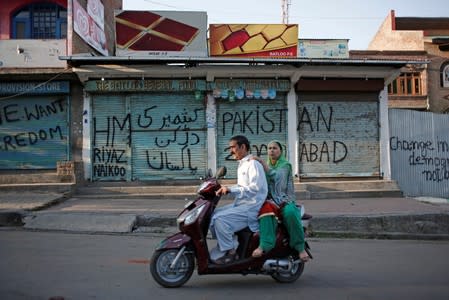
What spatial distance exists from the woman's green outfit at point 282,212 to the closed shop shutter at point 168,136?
27.6 ft

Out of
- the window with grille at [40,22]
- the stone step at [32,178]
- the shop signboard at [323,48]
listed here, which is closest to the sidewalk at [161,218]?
the stone step at [32,178]

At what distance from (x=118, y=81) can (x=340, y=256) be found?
8628 mm

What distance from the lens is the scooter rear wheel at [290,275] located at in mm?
5828

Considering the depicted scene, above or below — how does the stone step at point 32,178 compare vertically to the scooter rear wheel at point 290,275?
above

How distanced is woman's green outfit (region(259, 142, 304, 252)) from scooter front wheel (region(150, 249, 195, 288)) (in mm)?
837

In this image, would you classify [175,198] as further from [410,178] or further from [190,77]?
[410,178]

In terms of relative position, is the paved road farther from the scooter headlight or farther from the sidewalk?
the sidewalk

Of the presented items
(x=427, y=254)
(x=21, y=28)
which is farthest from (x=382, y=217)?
(x=21, y=28)

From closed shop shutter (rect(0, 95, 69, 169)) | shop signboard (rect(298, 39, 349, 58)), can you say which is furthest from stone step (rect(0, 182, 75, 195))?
shop signboard (rect(298, 39, 349, 58))

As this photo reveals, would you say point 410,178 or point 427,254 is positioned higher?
point 410,178

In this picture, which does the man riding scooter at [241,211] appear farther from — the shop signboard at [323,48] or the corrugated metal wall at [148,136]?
the shop signboard at [323,48]

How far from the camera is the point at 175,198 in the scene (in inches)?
539

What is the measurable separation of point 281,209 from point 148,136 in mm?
9222


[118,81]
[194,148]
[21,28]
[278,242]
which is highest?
[21,28]
